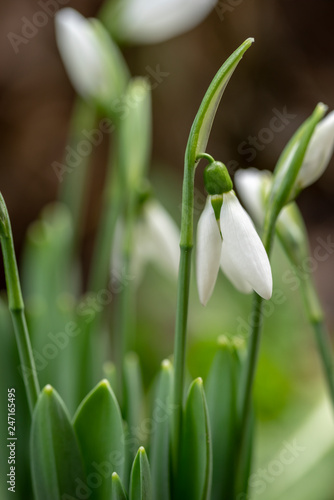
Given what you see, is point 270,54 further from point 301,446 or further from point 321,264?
point 301,446

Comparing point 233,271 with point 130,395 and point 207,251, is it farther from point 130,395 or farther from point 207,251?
point 130,395

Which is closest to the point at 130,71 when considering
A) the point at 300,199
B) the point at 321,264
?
the point at 300,199

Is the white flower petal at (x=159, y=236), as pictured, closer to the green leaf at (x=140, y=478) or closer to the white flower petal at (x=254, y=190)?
the white flower petal at (x=254, y=190)

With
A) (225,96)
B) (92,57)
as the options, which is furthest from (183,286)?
(225,96)

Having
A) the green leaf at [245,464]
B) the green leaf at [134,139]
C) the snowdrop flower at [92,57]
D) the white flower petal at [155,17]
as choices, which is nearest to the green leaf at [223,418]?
the green leaf at [245,464]

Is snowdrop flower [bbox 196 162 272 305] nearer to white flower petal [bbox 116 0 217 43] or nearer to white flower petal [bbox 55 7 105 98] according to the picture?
white flower petal [bbox 55 7 105 98]

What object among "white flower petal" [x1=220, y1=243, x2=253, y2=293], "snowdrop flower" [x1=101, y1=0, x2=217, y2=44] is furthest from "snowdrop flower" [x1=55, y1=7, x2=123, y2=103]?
"white flower petal" [x1=220, y1=243, x2=253, y2=293]

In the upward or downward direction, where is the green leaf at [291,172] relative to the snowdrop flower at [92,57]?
downward
